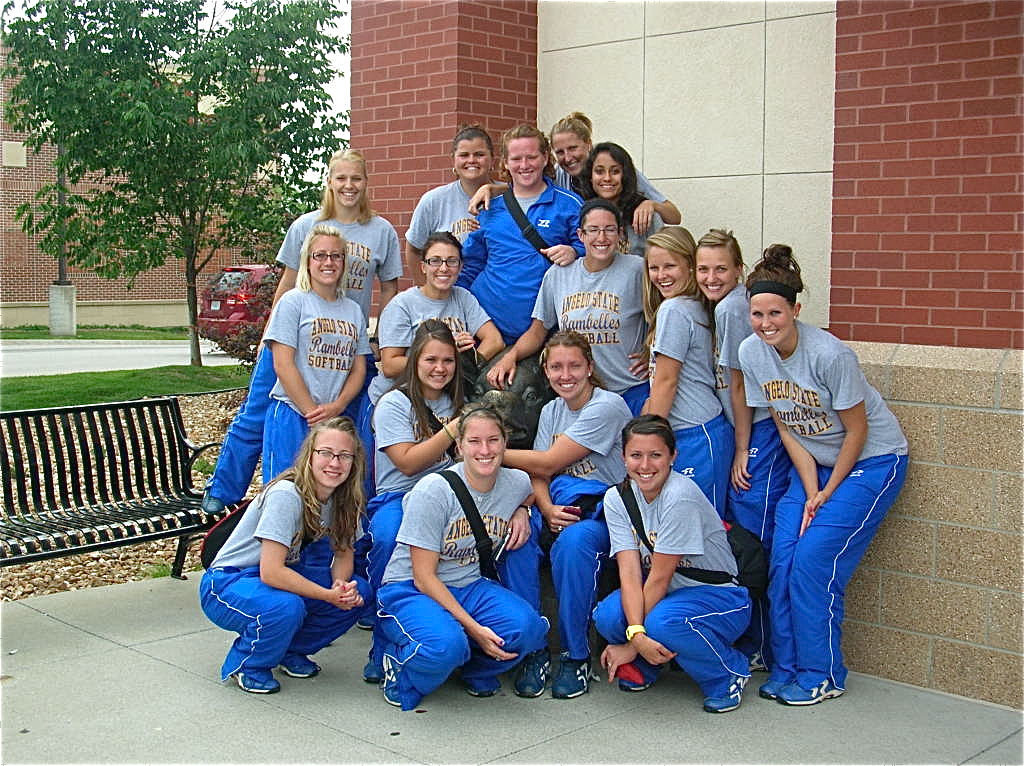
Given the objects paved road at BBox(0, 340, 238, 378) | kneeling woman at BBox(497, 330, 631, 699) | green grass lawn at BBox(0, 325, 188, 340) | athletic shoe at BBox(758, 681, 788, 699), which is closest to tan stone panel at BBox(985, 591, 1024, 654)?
athletic shoe at BBox(758, 681, 788, 699)

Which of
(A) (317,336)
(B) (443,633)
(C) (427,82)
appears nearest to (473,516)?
(B) (443,633)

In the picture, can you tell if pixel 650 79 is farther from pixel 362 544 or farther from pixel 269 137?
pixel 269 137

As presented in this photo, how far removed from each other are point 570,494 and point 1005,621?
6.12 feet

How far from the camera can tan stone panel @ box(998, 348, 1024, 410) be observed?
4957 millimetres

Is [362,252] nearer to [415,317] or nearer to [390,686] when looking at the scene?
[415,317]

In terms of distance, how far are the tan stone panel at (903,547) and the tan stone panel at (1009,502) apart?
0.29m

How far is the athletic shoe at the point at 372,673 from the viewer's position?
527 cm

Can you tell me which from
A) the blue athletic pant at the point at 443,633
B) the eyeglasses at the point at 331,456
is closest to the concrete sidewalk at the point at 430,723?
the blue athletic pant at the point at 443,633

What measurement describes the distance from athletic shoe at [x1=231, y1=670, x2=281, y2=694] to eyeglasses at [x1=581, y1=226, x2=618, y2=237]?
7.88 feet

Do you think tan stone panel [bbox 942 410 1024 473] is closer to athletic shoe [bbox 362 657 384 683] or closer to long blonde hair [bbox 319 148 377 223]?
athletic shoe [bbox 362 657 384 683]

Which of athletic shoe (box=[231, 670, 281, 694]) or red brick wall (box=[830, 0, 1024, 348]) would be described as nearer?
athletic shoe (box=[231, 670, 281, 694])

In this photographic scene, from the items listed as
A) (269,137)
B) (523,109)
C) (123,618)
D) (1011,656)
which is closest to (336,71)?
(269,137)

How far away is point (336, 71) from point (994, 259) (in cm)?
1158

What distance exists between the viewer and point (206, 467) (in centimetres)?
1126
